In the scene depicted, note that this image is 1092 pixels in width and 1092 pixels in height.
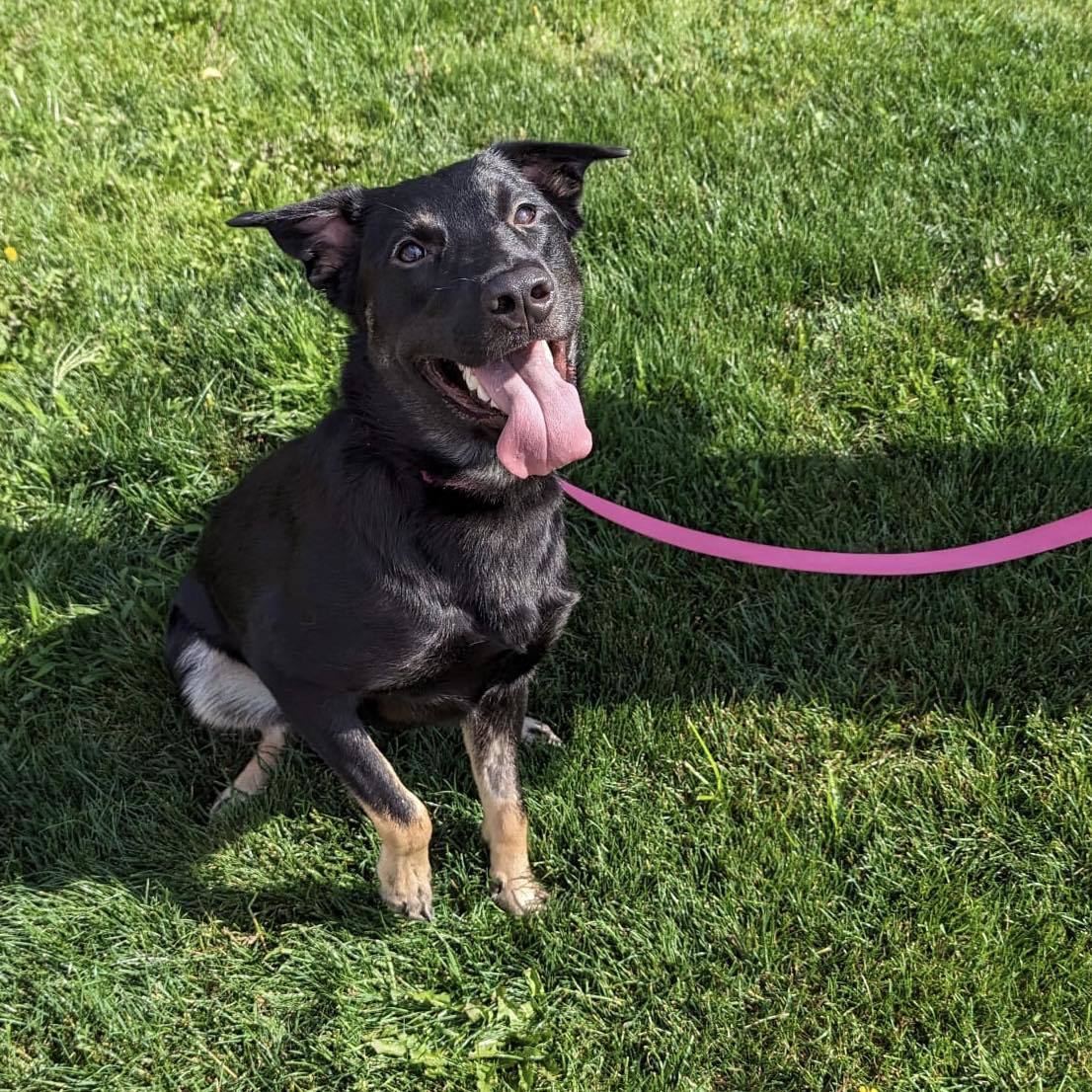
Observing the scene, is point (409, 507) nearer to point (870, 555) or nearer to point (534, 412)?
point (534, 412)

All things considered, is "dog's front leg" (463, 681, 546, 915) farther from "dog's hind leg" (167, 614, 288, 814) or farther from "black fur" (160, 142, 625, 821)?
"dog's hind leg" (167, 614, 288, 814)

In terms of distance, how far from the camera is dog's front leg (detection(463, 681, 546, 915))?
2.81 m

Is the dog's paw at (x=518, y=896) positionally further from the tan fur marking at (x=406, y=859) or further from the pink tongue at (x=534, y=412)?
the pink tongue at (x=534, y=412)

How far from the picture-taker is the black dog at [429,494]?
7.98 ft

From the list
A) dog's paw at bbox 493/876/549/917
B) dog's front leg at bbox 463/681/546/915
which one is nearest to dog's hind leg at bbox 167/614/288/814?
dog's front leg at bbox 463/681/546/915

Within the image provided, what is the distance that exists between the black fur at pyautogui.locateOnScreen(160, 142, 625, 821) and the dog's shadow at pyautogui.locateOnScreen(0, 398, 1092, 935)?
54 cm

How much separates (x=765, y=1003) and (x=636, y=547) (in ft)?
5.05

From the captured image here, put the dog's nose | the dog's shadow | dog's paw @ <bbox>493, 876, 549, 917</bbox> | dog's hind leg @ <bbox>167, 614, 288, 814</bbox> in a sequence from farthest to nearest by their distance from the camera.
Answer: dog's hind leg @ <bbox>167, 614, 288, 814</bbox> → the dog's shadow → dog's paw @ <bbox>493, 876, 549, 917</bbox> → the dog's nose

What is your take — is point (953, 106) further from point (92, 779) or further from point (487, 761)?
point (92, 779)

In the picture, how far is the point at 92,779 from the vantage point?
124 inches

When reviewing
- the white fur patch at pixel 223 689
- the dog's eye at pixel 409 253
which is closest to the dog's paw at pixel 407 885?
the white fur patch at pixel 223 689

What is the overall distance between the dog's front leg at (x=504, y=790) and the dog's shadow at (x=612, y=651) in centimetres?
11

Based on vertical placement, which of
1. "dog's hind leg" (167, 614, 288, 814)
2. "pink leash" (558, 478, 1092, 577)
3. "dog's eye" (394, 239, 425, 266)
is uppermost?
"dog's eye" (394, 239, 425, 266)

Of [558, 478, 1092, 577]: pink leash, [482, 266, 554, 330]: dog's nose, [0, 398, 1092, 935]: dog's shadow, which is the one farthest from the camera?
[0, 398, 1092, 935]: dog's shadow
